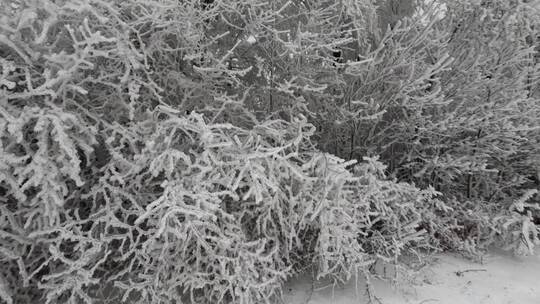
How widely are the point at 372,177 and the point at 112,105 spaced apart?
5.42ft

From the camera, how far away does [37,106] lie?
2.73m

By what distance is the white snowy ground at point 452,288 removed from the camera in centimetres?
348

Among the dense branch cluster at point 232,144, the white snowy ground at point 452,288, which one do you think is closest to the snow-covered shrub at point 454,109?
the dense branch cluster at point 232,144

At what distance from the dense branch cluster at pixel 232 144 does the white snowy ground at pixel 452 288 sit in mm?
165

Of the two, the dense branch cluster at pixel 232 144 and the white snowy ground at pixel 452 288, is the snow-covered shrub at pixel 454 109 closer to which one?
the dense branch cluster at pixel 232 144

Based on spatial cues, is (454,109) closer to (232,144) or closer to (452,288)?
(452,288)

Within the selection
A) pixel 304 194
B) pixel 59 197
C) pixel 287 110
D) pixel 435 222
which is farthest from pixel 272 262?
pixel 435 222

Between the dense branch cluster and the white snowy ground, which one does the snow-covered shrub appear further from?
the white snowy ground

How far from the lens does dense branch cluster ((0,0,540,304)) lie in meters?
2.78

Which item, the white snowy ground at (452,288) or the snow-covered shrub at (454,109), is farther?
the snow-covered shrub at (454,109)

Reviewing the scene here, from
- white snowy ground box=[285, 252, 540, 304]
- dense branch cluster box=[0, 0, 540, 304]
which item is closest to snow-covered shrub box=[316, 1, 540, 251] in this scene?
dense branch cluster box=[0, 0, 540, 304]

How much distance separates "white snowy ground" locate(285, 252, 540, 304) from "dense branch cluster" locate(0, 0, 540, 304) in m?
0.16

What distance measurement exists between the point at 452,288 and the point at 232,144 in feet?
6.07

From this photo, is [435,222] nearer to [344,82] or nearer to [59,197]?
[344,82]
